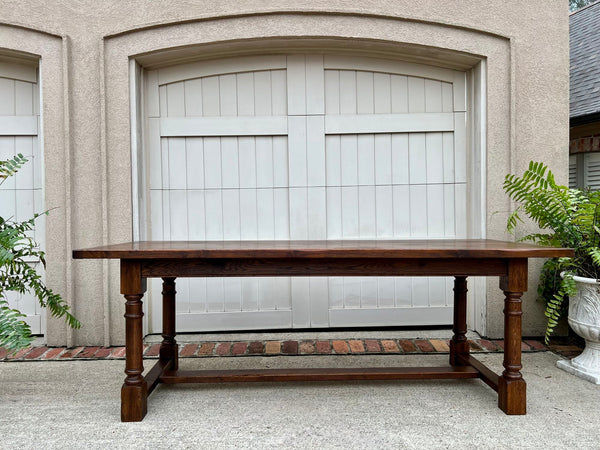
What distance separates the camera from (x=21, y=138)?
11.6ft

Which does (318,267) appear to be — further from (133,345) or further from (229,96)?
(229,96)

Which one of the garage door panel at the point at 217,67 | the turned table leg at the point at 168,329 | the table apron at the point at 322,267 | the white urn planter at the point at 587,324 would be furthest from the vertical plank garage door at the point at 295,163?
the table apron at the point at 322,267

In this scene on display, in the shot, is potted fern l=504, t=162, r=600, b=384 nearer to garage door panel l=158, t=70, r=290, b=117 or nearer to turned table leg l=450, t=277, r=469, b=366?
turned table leg l=450, t=277, r=469, b=366

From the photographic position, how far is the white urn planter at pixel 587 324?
2673mm

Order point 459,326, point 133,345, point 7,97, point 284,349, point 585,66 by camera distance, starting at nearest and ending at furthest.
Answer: point 133,345 < point 459,326 < point 284,349 < point 7,97 < point 585,66

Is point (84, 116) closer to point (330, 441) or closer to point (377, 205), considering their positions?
point (377, 205)

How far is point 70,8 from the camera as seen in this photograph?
129 inches

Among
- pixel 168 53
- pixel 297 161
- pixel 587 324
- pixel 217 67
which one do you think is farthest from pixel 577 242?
pixel 168 53

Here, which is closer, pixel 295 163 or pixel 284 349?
pixel 284 349

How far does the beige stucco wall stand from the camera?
3303 millimetres

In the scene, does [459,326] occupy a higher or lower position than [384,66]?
lower

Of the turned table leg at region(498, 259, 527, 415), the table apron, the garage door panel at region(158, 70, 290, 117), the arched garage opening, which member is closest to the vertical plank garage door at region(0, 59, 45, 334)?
the arched garage opening

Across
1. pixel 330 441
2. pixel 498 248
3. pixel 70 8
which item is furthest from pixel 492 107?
pixel 70 8

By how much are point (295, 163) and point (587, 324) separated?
2.36m
